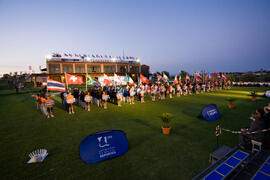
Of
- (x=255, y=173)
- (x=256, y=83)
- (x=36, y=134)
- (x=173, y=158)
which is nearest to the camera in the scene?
(x=255, y=173)

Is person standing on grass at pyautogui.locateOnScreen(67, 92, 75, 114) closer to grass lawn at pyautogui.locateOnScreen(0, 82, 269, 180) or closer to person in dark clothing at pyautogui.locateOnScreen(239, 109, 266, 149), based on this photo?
grass lawn at pyautogui.locateOnScreen(0, 82, 269, 180)

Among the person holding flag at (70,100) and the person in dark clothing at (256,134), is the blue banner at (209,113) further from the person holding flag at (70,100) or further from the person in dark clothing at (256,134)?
the person holding flag at (70,100)

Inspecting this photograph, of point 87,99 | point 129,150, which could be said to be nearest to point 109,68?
point 87,99

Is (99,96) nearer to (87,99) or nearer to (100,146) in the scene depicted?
(87,99)

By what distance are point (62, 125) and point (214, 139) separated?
9.66 meters

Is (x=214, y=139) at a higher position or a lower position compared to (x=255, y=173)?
lower

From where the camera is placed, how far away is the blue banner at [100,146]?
17.0 feet

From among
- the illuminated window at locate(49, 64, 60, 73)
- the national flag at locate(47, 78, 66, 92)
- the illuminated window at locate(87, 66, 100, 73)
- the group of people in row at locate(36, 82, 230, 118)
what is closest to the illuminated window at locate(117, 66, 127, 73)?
the illuminated window at locate(87, 66, 100, 73)

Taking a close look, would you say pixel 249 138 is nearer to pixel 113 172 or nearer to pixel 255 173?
pixel 255 173

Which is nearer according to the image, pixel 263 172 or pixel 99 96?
pixel 263 172

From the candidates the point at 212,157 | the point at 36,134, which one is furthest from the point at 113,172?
the point at 36,134

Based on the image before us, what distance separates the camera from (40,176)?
471 cm

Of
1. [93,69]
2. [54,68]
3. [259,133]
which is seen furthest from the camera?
[93,69]

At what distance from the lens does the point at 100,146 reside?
17.5 ft
